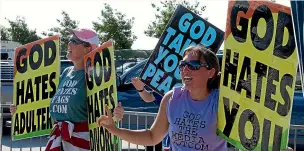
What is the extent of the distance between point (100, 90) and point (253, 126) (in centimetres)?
161

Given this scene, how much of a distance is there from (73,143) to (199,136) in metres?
1.67

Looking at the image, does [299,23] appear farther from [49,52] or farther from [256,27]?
[49,52]

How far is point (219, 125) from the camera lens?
9.78 ft

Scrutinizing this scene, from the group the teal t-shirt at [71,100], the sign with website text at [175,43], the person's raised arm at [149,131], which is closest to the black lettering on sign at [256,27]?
the person's raised arm at [149,131]

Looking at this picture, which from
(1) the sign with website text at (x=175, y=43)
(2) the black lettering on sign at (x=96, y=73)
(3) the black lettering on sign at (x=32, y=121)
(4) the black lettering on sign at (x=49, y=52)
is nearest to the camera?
(1) the sign with website text at (x=175, y=43)

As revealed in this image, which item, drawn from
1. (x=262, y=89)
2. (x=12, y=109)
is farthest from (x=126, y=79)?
(x=262, y=89)

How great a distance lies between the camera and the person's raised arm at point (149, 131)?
322 cm

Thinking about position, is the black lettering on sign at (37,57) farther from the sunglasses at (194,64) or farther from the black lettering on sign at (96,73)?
the sunglasses at (194,64)

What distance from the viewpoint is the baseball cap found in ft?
14.1

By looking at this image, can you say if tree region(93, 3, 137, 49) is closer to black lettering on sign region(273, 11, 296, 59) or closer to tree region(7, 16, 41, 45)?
tree region(7, 16, 41, 45)

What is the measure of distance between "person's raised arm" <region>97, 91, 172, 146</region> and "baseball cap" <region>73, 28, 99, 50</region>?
100 cm

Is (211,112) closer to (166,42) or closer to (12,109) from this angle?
(166,42)

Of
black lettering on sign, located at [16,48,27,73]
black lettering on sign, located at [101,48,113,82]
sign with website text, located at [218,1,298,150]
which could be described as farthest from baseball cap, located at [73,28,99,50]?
sign with website text, located at [218,1,298,150]

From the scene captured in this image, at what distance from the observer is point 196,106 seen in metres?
3.02
